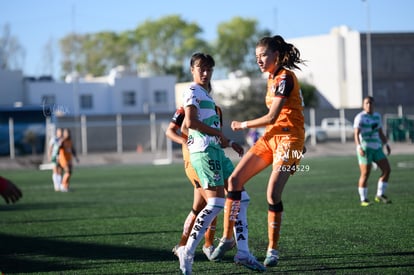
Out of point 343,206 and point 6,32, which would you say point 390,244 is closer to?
point 343,206

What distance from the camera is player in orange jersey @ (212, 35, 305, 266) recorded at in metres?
8.64

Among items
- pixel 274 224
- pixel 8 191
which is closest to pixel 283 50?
pixel 274 224

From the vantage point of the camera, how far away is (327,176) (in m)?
26.7

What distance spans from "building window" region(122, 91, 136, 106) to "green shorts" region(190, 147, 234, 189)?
6931 cm

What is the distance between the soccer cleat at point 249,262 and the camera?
27.8 ft

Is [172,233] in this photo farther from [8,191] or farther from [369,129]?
[8,191]

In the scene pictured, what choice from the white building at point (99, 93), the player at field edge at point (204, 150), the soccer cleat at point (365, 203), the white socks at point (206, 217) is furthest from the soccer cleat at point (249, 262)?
the white building at point (99, 93)

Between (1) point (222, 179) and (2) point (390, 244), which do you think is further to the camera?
(2) point (390, 244)

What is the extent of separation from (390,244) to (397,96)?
175ft

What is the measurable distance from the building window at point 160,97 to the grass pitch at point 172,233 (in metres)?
57.2

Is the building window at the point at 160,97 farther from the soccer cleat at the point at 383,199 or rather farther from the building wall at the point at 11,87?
the soccer cleat at the point at 383,199

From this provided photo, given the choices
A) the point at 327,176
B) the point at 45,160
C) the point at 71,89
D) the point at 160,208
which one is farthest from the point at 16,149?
the point at 160,208

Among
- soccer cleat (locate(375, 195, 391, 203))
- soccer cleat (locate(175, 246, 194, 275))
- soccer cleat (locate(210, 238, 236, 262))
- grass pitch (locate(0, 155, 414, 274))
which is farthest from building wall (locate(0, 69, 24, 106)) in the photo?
soccer cleat (locate(175, 246, 194, 275))

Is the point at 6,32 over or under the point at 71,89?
over
